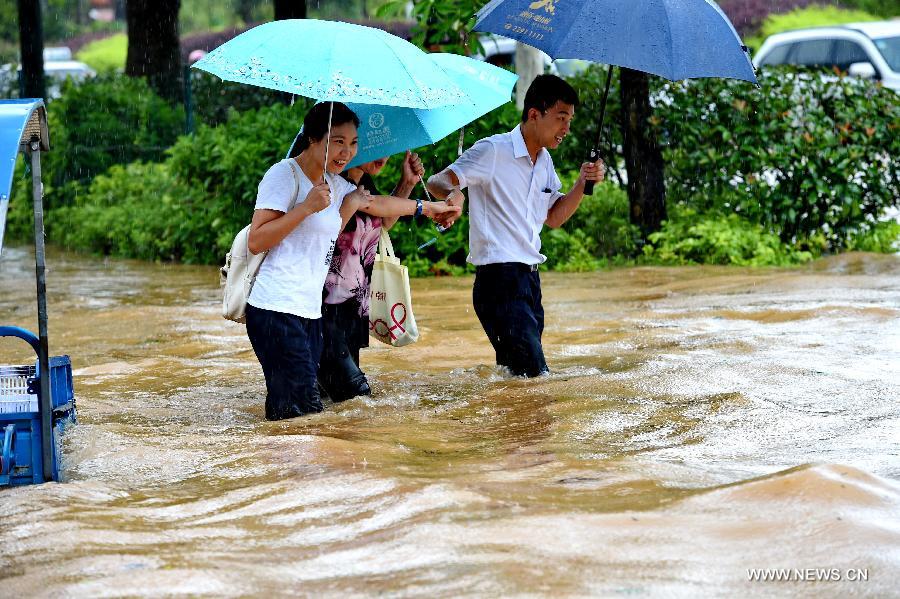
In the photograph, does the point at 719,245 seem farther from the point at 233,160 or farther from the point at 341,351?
the point at 341,351

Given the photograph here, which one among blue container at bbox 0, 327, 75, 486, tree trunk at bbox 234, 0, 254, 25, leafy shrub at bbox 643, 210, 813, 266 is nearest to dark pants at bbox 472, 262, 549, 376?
blue container at bbox 0, 327, 75, 486

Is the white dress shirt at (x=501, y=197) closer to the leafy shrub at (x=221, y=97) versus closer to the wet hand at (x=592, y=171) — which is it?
the wet hand at (x=592, y=171)

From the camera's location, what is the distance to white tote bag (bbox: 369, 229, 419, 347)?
22.3 feet

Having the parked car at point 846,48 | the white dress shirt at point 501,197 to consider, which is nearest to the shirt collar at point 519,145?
the white dress shirt at point 501,197

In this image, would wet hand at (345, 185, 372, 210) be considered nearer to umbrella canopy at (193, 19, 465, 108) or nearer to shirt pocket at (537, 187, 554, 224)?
umbrella canopy at (193, 19, 465, 108)

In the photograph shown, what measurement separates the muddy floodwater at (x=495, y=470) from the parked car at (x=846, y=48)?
13.1 metres

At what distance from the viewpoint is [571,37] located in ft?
22.0

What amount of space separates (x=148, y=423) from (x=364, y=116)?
1.82m

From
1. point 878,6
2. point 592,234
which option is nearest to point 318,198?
point 592,234

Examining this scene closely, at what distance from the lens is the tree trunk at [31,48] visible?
1928cm

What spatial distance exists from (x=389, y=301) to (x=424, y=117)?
0.94m

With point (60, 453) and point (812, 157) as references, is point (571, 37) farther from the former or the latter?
point (812, 157)

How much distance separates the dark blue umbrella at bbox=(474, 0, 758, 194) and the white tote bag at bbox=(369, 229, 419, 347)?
4.25ft

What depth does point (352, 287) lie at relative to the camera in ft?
22.1
